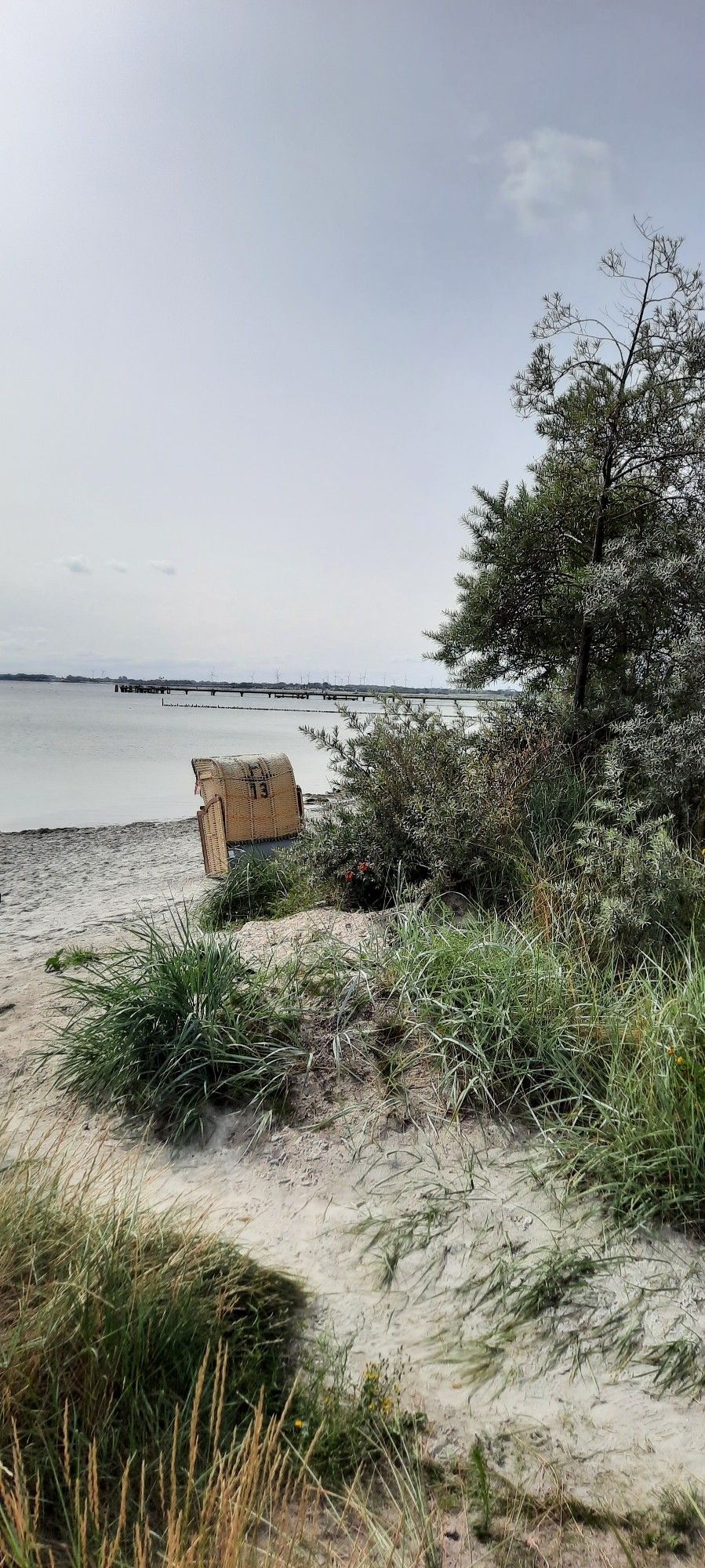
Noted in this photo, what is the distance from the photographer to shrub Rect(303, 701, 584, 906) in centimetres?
537

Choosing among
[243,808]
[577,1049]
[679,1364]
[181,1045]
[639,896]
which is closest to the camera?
[679,1364]

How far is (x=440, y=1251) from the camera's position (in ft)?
9.11

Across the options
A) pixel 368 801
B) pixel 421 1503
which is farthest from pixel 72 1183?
pixel 368 801

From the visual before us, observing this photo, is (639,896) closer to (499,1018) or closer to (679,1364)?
(499,1018)

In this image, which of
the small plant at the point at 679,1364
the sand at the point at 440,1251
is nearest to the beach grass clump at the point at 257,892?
the sand at the point at 440,1251

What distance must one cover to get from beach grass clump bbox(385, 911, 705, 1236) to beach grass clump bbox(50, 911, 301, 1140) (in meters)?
0.70

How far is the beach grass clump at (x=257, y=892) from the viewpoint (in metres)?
6.68

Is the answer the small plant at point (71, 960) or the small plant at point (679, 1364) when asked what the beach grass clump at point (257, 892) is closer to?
the small plant at point (71, 960)

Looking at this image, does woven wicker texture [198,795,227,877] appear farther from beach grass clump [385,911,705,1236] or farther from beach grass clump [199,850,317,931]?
beach grass clump [385,911,705,1236]

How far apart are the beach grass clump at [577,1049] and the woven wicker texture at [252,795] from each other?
4.36m

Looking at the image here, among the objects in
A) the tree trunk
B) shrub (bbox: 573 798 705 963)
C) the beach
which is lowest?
the beach

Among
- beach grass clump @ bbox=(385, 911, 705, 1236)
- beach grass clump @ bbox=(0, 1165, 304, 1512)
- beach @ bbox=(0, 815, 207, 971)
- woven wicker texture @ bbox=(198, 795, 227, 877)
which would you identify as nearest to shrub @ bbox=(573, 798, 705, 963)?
beach grass clump @ bbox=(385, 911, 705, 1236)

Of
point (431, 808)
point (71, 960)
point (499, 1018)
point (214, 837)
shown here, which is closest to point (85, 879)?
point (214, 837)

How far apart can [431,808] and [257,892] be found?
2693 millimetres
